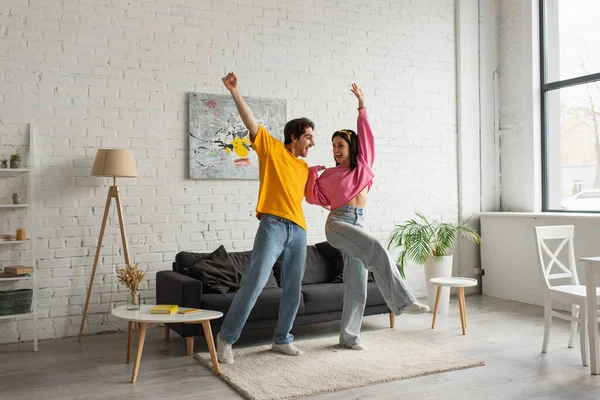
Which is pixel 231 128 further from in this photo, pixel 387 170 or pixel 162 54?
pixel 387 170

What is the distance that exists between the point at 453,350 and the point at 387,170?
261cm

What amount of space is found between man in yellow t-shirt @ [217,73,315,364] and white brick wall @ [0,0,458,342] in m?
1.70

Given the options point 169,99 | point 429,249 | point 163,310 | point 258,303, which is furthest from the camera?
point 429,249

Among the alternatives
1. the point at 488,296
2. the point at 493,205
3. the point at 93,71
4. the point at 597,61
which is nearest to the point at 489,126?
the point at 493,205

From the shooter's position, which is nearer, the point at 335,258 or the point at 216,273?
the point at 216,273

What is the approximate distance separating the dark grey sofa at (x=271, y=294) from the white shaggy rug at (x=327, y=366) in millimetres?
235

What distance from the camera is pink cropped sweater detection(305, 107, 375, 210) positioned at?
425cm

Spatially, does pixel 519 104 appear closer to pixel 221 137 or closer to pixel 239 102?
pixel 221 137

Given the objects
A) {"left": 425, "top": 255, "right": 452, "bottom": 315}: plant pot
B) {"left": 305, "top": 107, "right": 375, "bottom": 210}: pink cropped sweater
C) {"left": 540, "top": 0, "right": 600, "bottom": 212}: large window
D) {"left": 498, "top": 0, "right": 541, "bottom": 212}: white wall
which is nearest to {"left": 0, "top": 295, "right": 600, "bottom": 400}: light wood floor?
{"left": 425, "top": 255, "right": 452, "bottom": 315}: plant pot

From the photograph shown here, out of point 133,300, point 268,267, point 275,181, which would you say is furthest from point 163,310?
point 275,181

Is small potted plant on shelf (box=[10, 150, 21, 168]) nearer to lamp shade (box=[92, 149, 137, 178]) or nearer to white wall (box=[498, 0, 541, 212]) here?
lamp shade (box=[92, 149, 137, 178])

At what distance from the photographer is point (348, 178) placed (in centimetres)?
425

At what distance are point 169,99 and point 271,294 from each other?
7.02 feet

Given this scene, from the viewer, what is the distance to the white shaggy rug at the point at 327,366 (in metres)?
3.64
